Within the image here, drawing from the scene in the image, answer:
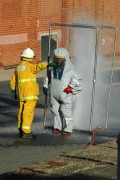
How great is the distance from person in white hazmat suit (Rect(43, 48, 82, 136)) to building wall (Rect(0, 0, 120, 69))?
11.7m

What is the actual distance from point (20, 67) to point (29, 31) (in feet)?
46.0

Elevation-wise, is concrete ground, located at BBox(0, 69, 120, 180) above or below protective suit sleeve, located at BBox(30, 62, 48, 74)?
below

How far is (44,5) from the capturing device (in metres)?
28.6

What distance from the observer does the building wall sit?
27.1m

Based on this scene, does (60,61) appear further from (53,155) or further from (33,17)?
(33,17)

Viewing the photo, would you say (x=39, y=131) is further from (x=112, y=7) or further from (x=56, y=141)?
(x=112, y=7)

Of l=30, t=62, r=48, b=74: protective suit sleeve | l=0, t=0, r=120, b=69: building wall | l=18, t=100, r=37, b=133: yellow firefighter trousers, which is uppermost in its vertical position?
l=30, t=62, r=48, b=74: protective suit sleeve

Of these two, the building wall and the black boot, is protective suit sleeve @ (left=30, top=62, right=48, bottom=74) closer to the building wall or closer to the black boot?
the black boot

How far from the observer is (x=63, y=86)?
556 inches

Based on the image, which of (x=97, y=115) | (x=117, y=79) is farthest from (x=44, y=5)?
(x=97, y=115)

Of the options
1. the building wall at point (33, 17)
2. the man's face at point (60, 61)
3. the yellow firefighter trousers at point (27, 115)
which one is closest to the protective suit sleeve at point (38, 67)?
the man's face at point (60, 61)

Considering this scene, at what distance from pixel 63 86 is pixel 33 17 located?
14.4 m

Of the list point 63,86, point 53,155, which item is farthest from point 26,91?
point 53,155

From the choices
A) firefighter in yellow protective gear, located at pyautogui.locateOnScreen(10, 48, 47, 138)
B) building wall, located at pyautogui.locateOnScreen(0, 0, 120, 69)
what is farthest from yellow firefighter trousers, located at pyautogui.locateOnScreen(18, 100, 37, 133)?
building wall, located at pyautogui.locateOnScreen(0, 0, 120, 69)
